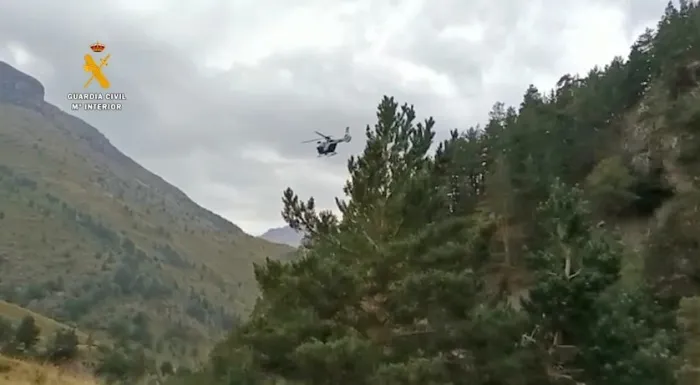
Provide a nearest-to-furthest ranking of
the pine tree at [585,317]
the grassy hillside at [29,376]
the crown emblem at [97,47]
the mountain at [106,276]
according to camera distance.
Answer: the grassy hillside at [29,376]
the pine tree at [585,317]
the crown emblem at [97,47]
the mountain at [106,276]

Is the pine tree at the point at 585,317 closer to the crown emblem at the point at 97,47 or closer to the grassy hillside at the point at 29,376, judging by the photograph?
the grassy hillside at the point at 29,376

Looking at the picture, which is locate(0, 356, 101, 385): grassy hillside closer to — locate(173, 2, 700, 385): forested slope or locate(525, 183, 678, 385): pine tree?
locate(173, 2, 700, 385): forested slope

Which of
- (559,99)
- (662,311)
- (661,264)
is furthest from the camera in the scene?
(559,99)

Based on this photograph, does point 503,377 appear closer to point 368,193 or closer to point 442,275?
point 442,275

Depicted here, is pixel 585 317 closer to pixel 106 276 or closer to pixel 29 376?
pixel 29 376

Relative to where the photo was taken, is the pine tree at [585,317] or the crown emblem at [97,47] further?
the crown emblem at [97,47]

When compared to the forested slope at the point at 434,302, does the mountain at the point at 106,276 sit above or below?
above

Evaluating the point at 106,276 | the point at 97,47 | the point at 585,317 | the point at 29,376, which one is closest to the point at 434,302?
the point at 585,317

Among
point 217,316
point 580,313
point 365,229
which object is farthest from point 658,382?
point 217,316

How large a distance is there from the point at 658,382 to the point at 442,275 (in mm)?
5442

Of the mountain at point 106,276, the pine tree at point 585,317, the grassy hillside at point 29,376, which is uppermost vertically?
the mountain at point 106,276

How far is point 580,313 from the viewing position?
13961mm

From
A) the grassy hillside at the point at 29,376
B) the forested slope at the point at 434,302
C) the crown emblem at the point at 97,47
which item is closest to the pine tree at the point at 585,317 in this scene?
the forested slope at the point at 434,302

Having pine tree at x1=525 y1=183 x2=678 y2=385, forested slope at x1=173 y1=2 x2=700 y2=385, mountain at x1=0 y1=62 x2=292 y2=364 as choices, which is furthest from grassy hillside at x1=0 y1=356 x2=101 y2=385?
mountain at x1=0 y1=62 x2=292 y2=364
